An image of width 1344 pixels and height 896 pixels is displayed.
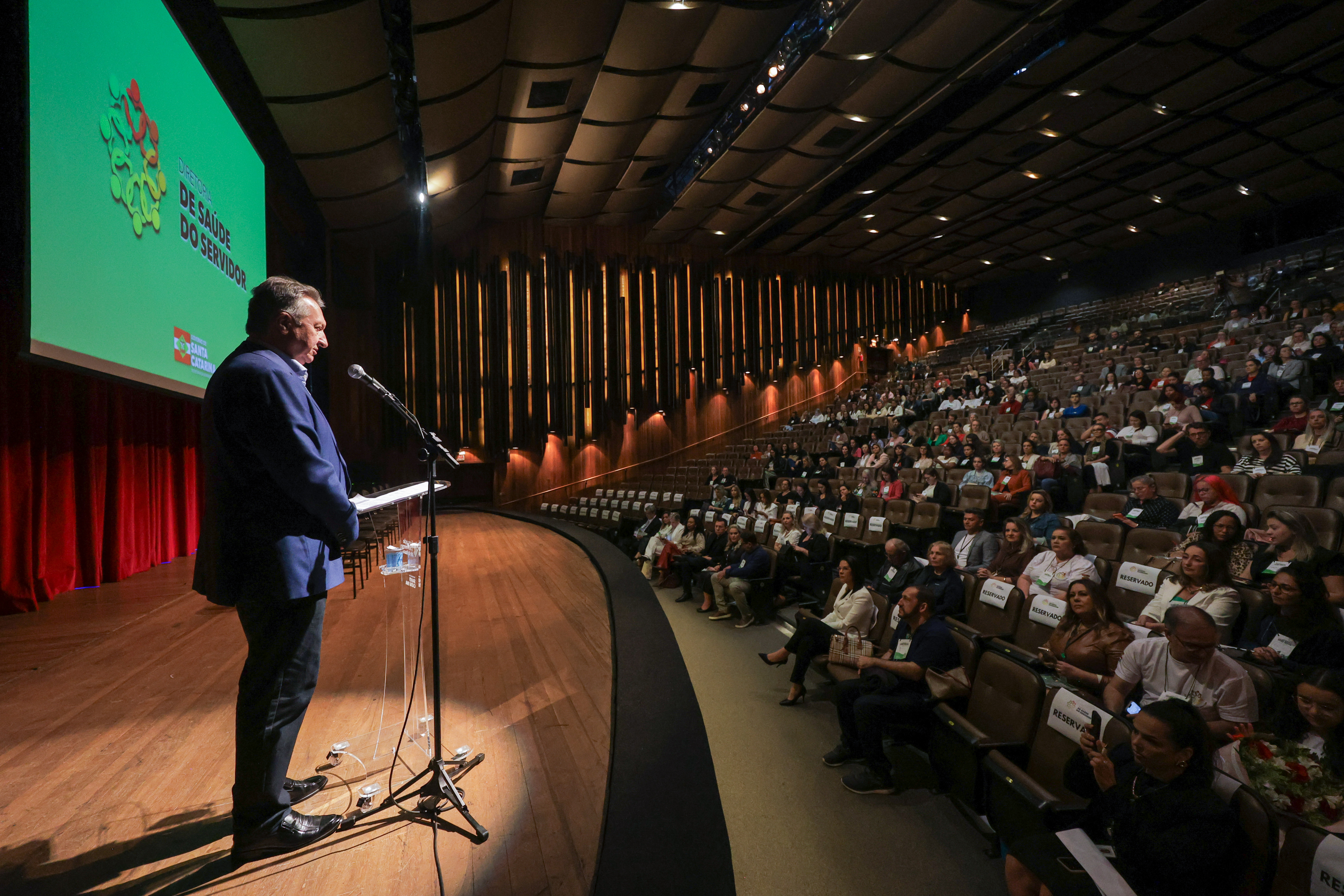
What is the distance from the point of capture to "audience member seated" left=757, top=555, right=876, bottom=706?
3.23 meters

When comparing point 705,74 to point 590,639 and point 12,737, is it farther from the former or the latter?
point 12,737

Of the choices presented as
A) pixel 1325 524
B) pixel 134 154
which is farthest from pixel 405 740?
pixel 1325 524

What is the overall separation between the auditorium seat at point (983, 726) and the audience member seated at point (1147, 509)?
2008 mm

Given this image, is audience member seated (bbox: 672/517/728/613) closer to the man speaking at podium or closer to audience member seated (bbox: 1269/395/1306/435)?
audience member seated (bbox: 1269/395/1306/435)

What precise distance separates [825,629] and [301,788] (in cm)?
242

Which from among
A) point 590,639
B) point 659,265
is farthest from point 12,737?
point 659,265

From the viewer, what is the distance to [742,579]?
15.8 feet

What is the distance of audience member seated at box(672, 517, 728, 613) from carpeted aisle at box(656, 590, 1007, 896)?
98.7 inches

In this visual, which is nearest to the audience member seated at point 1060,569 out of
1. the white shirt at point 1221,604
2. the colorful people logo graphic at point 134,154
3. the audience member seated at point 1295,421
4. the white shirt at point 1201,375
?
the white shirt at point 1221,604

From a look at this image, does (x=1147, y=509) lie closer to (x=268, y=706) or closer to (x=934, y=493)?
(x=934, y=493)

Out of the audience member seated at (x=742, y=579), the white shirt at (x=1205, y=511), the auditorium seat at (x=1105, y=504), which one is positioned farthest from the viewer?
the audience member seated at (x=742, y=579)

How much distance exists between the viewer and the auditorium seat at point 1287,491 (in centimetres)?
339

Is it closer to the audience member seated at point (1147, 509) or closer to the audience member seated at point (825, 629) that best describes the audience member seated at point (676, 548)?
the audience member seated at point (825, 629)

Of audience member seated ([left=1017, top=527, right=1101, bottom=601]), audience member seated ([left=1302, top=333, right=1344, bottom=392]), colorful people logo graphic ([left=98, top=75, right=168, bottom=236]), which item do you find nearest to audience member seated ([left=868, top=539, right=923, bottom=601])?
audience member seated ([left=1017, top=527, right=1101, bottom=601])
